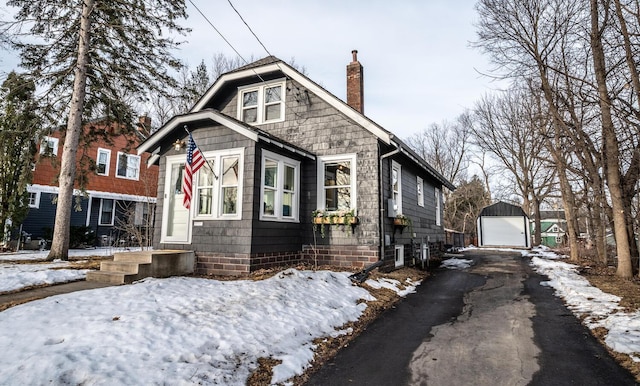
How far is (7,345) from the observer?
3.41 m

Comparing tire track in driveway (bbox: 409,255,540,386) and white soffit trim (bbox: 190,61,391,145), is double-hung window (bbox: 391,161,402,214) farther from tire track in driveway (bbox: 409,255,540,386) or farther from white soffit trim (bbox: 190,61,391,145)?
tire track in driveway (bbox: 409,255,540,386)

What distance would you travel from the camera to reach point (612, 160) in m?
9.11

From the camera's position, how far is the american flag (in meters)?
8.10

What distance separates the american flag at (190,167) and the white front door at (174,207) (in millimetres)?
762

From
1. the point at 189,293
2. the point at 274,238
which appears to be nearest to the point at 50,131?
the point at 274,238

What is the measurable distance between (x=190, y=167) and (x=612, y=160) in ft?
36.1

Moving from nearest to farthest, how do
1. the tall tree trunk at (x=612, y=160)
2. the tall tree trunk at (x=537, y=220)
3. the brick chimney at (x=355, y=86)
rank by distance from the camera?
the tall tree trunk at (x=612, y=160)
the brick chimney at (x=355, y=86)
the tall tree trunk at (x=537, y=220)

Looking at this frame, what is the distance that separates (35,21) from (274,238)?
1075 cm

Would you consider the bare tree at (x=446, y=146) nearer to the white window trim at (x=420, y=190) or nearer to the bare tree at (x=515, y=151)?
the bare tree at (x=515, y=151)

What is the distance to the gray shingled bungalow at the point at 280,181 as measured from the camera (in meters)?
8.11

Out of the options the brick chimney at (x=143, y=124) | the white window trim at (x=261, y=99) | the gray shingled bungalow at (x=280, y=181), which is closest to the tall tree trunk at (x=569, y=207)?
the gray shingled bungalow at (x=280, y=181)

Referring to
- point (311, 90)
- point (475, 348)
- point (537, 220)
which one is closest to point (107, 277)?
point (475, 348)

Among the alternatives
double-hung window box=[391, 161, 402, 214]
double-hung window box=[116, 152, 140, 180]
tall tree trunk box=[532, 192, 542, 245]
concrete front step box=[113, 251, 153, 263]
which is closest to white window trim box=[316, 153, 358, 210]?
double-hung window box=[391, 161, 402, 214]

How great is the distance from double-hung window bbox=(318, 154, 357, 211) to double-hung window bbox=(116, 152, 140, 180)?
1664 cm
